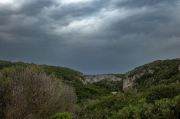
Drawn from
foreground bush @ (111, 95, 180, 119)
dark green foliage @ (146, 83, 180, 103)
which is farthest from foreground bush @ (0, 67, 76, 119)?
foreground bush @ (111, 95, 180, 119)

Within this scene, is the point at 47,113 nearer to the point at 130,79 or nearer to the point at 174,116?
the point at 174,116

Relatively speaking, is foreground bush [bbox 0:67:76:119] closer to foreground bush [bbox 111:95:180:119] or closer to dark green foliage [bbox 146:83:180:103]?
dark green foliage [bbox 146:83:180:103]

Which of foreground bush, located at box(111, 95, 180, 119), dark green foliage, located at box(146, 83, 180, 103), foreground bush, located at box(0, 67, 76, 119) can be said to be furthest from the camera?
foreground bush, located at box(0, 67, 76, 119)

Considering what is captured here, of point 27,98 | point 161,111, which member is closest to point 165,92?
point 161,111

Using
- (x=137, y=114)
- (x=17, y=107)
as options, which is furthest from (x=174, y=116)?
(x=17, y=107)

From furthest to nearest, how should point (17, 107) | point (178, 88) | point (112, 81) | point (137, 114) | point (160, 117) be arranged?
point (112, 81) < point (17, 107) < point (178, 88) < point (137, 114) < point (160, 117)

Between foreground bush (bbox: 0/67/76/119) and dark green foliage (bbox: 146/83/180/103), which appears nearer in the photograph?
dark green foliage (bbox: 146/83/180/103)

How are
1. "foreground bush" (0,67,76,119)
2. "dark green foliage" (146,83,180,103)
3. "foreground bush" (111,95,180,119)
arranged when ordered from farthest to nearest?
1. "foreground bush" (0,67,76,119)
2. "dark green foliage" (146,83,180,103)
3. "foreground bush" (111,95,180,119)

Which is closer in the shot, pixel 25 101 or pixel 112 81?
pixel 25 101

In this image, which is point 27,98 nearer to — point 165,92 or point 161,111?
point 165,92

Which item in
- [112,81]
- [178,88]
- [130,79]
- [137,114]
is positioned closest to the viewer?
[137,114]

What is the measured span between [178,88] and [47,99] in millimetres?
15148

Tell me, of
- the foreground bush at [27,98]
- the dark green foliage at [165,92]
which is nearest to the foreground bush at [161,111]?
the dark green foliage at [165,92]

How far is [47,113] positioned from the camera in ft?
64.6
